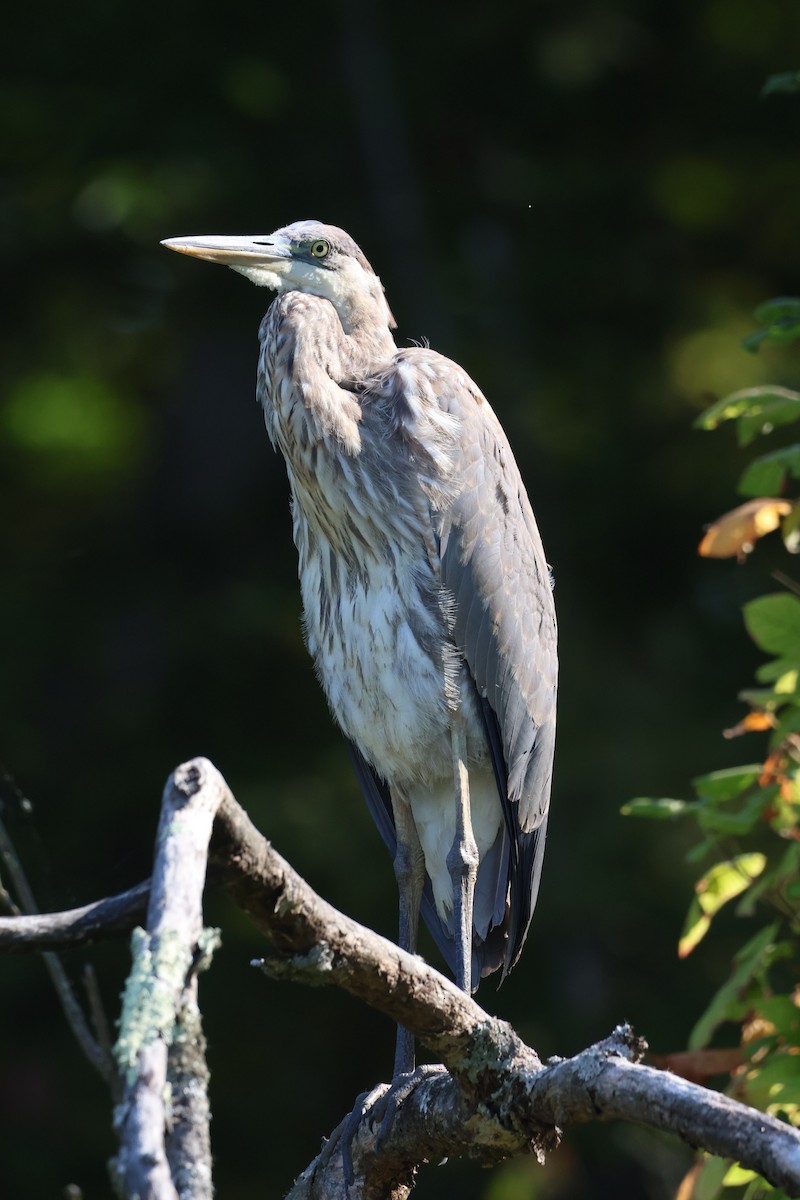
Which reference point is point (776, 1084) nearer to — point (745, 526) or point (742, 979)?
point (742, 979)

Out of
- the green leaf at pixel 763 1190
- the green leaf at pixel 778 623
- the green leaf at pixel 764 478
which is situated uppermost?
the green leaf at pixel 764 478

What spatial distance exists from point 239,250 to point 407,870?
138 cm

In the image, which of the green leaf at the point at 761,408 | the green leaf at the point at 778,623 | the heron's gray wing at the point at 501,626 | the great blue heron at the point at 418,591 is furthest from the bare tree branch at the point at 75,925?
the heron's gray wing at the point at 501,626

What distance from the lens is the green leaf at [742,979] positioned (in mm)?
2330

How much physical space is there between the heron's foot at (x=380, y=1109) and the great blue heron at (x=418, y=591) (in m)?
0.33

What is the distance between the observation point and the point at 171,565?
767 centimetres

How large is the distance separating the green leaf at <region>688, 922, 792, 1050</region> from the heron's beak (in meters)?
1.76

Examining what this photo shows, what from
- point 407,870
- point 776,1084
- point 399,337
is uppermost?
point 399,337

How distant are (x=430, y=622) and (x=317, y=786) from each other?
3531 millimetres

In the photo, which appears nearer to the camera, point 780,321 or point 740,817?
point 740,817

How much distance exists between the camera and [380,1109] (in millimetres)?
2623

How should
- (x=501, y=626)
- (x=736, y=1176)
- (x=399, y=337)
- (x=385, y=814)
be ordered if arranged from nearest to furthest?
(x=736, y=1176)
(x=501, y=626)
(x=385, y=814)
(x=399, y=337)

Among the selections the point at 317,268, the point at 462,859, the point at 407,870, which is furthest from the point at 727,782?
the point at 317,268

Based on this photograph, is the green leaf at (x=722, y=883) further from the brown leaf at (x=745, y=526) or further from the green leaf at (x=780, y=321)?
the green leaf at (x=780, y=321)
